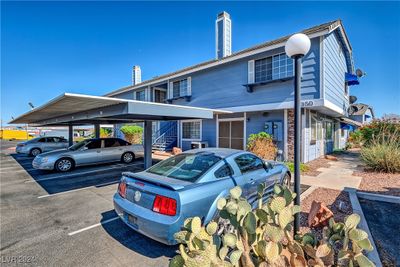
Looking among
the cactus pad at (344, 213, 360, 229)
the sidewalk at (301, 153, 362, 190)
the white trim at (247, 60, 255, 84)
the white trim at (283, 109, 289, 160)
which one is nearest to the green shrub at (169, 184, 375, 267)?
the cactus pad at (344, 213, 360, 229)

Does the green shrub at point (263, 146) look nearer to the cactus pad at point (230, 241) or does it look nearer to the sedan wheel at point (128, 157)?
the sedan wheel at point (128, 157)

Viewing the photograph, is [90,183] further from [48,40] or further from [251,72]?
[251,72]

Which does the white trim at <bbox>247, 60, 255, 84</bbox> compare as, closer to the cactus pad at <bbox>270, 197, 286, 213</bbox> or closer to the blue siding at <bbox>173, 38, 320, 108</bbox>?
the blue siding at <bbox>173, 38, 320, 108</bbox>

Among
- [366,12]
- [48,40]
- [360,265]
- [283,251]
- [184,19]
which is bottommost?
[283,251]

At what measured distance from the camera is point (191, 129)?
49.5 ft

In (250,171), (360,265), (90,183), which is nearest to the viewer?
(360,265)

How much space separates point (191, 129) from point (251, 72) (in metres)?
5.97

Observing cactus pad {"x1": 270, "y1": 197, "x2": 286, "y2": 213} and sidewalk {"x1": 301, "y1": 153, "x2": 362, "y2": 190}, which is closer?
cactus pad {"x1": 270, "y1": 197, "x2": 286, "y2": 213}

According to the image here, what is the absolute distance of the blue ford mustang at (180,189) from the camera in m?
2.92

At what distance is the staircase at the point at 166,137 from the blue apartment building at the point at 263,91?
0.26ft

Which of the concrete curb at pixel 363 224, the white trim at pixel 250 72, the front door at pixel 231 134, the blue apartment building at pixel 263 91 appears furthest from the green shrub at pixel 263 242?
the front door at pixel 231 134

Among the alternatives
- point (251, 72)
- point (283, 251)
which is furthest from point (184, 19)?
point (283, 251)

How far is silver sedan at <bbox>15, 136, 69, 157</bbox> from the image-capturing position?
15.7m

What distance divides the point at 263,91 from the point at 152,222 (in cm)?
963
